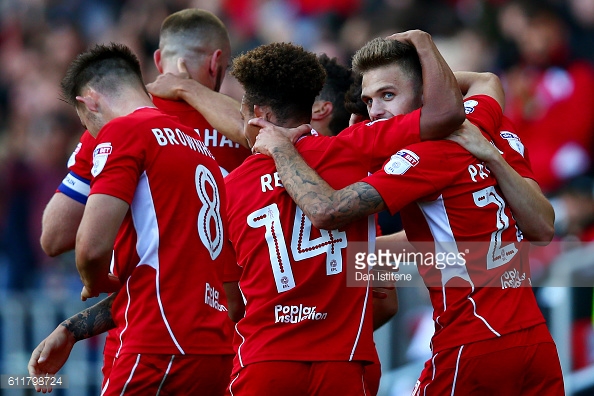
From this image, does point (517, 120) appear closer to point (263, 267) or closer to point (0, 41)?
point (263, 267)

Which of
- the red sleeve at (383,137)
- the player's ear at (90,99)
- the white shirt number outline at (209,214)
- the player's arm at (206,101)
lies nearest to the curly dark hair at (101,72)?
the player's ear at (90,99)

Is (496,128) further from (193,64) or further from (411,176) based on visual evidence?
(193,64)

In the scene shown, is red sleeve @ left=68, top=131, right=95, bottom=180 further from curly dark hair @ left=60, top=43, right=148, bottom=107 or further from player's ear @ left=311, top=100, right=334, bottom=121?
player's ear @ left=311, top=100, right=334, bottom=121

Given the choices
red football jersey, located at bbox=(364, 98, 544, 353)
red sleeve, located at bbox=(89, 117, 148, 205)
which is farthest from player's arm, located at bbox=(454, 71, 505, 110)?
red sleeve, located at bbox=(89, 117, 148, 205)

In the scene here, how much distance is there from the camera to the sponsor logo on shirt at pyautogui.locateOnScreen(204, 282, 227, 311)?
170 inches

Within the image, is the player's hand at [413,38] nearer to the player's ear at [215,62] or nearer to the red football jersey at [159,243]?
the red football jersey at [159,243]

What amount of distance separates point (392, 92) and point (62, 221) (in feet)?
5.94

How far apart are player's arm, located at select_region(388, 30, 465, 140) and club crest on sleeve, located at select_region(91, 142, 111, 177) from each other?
4.92 feet

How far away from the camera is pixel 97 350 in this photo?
9.27 m

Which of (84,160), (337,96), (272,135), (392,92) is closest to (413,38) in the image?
(392,92)

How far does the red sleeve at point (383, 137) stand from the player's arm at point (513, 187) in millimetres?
210

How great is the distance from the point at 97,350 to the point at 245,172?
5.45m

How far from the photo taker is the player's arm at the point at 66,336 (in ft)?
14.5

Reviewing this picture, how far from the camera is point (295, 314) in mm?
4121
